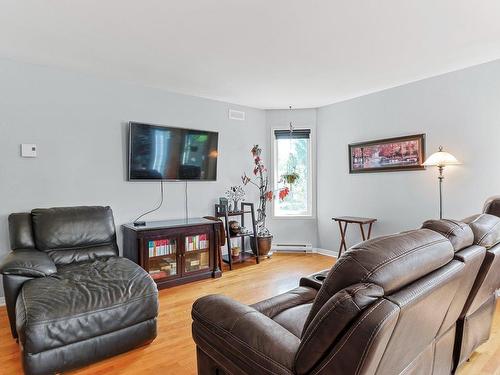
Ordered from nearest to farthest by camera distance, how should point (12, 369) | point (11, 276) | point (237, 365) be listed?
1. point (237, 365)
2. point (12, 369)
3. point (11, 276)

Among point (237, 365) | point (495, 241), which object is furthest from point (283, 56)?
point (237, 365)

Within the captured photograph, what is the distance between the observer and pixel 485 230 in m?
1.60

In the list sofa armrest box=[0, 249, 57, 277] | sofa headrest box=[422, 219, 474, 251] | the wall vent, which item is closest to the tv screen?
the wall vent

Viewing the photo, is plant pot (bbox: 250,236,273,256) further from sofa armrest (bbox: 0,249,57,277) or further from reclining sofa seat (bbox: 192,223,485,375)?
reclining sofa seat (bbox: 192,223,485,375)

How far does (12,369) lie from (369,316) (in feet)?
7.46

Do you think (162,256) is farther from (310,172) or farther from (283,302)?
(310,172)

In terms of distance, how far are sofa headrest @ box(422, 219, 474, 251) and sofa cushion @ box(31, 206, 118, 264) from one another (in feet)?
9.02

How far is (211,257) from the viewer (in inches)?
147

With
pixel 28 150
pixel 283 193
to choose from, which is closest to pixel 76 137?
pixel 28 150

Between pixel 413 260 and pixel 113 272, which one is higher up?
pixel 413 260

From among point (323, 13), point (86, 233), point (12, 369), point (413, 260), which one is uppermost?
point (323, 13)

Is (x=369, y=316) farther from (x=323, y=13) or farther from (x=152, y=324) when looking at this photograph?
(x=323, y=13)

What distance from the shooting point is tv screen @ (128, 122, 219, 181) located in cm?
355

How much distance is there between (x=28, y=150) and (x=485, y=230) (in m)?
3.76
